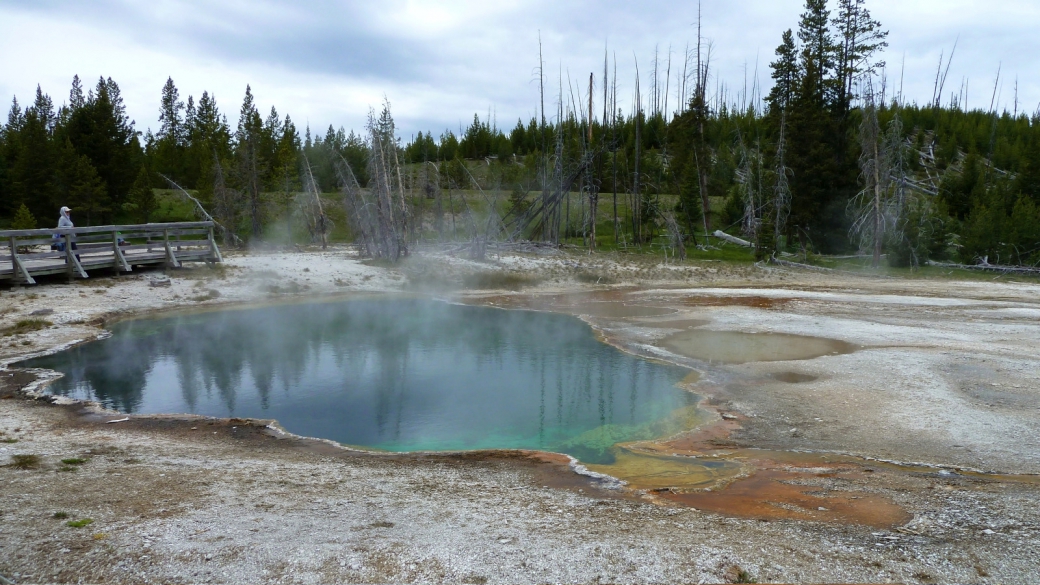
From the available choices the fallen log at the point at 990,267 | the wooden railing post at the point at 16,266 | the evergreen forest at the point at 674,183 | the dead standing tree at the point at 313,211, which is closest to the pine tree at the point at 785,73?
the evergreen forest at the point at 674,183

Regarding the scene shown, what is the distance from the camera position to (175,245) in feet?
76.4

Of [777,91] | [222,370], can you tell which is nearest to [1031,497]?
[222,370]

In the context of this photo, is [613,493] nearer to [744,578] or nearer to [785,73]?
[744,578]

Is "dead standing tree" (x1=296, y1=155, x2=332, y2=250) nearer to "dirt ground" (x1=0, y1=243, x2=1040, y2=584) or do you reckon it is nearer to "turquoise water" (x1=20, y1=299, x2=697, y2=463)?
"turquoise water" (x1=20, y1=299, x2=697, y2=463)

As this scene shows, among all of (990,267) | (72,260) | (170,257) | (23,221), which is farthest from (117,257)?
(990,267)

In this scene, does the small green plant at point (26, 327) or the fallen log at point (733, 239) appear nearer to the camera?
the small green plant at point (26, 327)

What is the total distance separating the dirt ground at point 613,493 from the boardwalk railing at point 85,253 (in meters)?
4.33

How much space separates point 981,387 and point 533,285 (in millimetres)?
16647

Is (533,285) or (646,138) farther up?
(646,138)

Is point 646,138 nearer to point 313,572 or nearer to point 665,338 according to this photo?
point 665,338

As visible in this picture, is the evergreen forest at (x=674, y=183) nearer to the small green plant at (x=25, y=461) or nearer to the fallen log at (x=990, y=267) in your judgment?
the fallen log at (x=990, y=267)

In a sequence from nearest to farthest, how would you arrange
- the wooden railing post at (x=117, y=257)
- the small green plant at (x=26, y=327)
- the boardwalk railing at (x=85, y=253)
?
the small green plant at (x=26, y=327)
the boardwalk railing at (x=85, y=253)
the wooden railing post at (x=117, y=257)

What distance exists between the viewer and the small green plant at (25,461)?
7.14 meters

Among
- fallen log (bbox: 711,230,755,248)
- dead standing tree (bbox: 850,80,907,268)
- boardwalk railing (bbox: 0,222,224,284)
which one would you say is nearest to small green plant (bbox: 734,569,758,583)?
→ boardwalk railing (bbox: 0,222,224,284)
